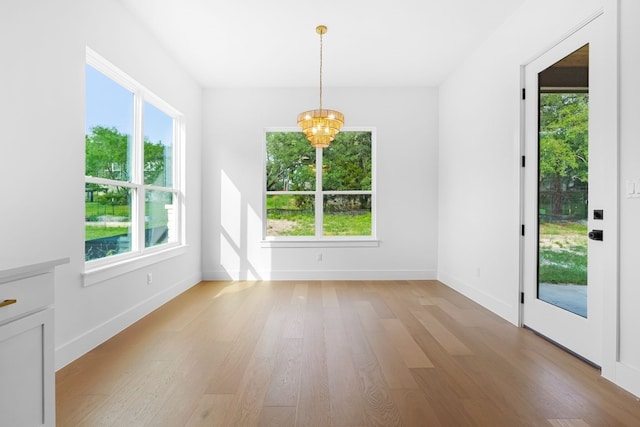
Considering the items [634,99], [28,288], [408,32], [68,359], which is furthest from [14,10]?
[634,99]

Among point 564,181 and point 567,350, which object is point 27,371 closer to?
point 567,350

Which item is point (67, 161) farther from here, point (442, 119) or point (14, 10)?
point (442, 119)

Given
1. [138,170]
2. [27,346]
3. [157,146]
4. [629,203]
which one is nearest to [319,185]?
[157,146]

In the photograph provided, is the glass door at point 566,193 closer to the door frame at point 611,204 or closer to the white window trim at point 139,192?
the door frame at point 611,204

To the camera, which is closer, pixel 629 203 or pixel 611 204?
pixel 629 203

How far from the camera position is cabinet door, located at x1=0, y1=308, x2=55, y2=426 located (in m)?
1.15

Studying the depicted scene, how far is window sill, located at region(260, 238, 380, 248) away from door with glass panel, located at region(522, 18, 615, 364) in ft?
7.66

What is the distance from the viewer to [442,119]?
A: 16.4ft

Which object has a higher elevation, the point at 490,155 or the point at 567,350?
the point at 490,155

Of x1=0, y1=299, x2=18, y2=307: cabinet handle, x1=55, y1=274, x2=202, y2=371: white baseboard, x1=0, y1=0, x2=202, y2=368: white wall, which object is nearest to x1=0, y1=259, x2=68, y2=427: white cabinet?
x1=0, y1=299, x2=18, y2=307: cabinet handle

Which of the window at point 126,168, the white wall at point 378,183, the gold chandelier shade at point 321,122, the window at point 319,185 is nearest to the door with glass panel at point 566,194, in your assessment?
the gold chandelier shade at point 321,122

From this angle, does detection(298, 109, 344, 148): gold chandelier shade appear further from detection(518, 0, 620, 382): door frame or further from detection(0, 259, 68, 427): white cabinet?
→ detection(0, 259, 68, 427): white cabinet

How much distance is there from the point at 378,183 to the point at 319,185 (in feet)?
3.00

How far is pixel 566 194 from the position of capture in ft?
8.61
